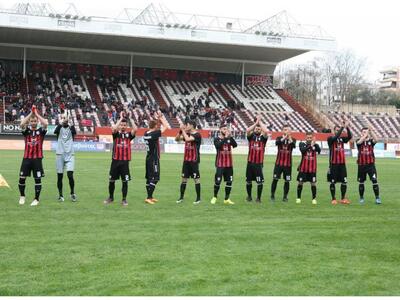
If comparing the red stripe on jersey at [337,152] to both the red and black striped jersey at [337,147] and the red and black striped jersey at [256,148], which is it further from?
the red and black striped jersey at [256,148]

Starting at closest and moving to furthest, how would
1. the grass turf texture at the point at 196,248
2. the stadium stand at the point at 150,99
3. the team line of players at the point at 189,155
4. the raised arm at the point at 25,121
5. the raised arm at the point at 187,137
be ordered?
the grass turf texture at the point at 196,248 → the raised arm at the point at 25,121 → the team line of players at the point at 189,155 → the raised arm at the point at 187,137 → the stadium stand at the point at 150,99

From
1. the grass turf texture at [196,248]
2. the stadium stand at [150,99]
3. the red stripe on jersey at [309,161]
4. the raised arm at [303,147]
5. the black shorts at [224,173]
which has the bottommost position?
the grass turf texture at [196,248]

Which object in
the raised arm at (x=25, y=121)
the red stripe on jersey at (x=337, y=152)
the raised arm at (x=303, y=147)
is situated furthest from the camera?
the red stripe on jersey at (x=337, y=152)

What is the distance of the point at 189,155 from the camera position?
1384 centimetres

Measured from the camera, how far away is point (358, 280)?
21.9ft

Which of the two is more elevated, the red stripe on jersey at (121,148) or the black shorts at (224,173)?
the red stripe on jersey at (121,148)

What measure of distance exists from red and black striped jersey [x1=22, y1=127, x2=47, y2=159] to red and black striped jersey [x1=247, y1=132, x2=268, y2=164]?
5.10 meters

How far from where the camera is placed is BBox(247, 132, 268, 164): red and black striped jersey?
14.1 meters

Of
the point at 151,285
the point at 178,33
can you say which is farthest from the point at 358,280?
the point at 178,33

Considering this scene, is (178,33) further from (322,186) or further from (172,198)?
(172,198)

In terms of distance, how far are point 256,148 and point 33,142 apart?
539cm

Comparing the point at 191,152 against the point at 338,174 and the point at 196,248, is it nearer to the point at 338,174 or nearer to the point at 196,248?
the point at 338,174

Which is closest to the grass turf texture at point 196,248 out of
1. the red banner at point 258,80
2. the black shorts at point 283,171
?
the black shorts at point 283,171

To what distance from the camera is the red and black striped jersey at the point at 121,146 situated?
521 inches
